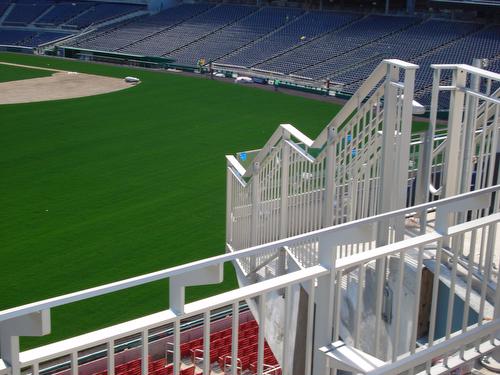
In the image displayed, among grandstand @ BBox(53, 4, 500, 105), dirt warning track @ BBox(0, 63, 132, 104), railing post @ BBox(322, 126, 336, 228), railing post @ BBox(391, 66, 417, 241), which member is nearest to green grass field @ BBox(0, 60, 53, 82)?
dirt warning track @ BBox(0, 63, 132, 104)

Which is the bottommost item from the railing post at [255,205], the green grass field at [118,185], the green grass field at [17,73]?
the green grass field at [17,73]

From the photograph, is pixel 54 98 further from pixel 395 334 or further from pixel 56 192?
pixel 395 334

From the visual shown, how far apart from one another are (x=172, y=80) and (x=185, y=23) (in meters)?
12.8

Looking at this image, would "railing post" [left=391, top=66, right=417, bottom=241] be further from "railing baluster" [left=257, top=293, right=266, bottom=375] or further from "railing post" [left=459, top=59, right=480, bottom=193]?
"railing baluster" [left=257, top=293, right=266, bottom=375]

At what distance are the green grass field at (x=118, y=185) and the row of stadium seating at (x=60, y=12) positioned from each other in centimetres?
1981

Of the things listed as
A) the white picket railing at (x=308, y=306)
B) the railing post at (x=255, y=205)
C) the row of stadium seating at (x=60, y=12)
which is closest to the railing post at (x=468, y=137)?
the white picket railing at (x=308, y=306)

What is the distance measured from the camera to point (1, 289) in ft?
40.3

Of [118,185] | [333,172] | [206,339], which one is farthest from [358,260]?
[118,185]

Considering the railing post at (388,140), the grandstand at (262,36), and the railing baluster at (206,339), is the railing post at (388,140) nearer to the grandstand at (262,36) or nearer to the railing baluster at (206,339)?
the railing baluster at (206,339)

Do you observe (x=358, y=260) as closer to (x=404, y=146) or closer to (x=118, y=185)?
(x=404, y=146)

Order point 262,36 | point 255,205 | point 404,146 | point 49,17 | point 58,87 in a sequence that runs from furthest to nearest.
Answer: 1. point 49,17
2. point 262,36
3. point 58,87
4. point 255,205
5. point 404,146

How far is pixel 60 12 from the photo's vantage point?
51.6 meters

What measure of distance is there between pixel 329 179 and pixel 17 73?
34.4 meters

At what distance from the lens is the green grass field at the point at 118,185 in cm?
1265
